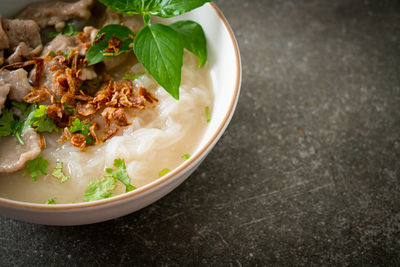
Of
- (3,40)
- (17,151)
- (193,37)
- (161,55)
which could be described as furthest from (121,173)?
(3,40)

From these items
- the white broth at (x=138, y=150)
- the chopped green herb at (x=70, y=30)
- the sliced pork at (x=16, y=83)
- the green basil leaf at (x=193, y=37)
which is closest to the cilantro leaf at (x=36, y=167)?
the white broth at (x=138, y=150)

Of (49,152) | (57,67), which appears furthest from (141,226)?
(57,67)

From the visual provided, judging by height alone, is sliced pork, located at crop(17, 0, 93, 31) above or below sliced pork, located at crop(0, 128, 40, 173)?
above

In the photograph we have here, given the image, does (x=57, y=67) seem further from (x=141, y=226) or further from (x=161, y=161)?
(x=141, y=226)

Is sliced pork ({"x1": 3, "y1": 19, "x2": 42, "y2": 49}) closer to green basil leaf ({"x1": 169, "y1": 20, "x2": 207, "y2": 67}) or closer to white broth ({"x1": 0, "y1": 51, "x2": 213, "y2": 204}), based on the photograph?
white broth ({"x1": 0, "y1": 51, "x2": 213, "y2": 204})

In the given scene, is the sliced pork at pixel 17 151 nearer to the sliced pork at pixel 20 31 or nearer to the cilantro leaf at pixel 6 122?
the cilantro leaf at pixel 6 122

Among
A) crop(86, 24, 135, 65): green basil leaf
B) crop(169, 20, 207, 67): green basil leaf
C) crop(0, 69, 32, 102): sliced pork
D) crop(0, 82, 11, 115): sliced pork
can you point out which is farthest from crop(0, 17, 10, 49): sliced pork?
crop(169, 20, 207, 67): green basil leaf
